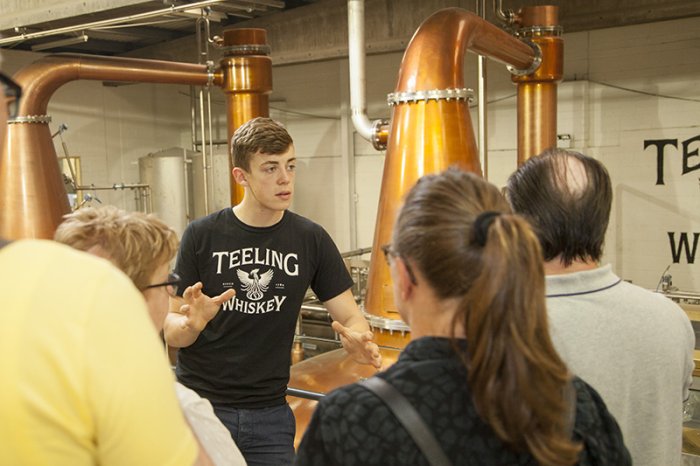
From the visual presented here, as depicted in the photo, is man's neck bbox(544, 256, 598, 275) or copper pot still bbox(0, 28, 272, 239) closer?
man's neck bbox(544, 256, 598, 275)

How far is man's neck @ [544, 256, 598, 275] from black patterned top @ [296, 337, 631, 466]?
1.34 ft

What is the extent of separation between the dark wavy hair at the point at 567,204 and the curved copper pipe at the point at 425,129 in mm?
1439

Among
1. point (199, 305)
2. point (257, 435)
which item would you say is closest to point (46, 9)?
point (199, 305)

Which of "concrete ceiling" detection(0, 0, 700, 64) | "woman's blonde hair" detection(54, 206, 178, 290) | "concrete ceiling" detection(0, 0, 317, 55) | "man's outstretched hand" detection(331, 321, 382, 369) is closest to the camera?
Result: "woman's blonde hair" detection(54, 206, 178, 290)

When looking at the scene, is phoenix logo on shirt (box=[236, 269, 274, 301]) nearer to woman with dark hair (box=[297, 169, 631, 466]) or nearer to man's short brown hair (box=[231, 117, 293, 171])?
man's short brown hair (box=[231, 117, 293, 171])

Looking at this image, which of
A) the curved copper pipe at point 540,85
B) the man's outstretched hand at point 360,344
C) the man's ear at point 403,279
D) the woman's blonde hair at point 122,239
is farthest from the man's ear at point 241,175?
the curved copper pipe at point 540,85

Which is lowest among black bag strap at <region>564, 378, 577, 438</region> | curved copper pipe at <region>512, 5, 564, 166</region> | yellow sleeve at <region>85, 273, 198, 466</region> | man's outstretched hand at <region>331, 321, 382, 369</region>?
man's outstretched hand at <region>331, 321, 382, 369</region>

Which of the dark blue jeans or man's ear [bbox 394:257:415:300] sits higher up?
man's ear [bbox 394:257:415:300]

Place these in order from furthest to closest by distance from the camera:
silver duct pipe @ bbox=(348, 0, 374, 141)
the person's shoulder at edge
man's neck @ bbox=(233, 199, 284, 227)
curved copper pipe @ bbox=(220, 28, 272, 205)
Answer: curved copper pipe @ bbox=(220, 28, 272, 205), silver duct pipe @ bbox=(348, 0, 374, 141), man's neck @ bbox=(233, 199, 284, 227), the person's shoulder at edge

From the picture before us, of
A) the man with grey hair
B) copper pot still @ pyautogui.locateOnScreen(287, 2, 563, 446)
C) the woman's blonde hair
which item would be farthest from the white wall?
the woman's blonde hair

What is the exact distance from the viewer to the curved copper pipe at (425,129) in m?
2.79

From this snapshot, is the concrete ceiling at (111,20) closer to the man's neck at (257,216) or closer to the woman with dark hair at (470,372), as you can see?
the man's neck at (257,216)

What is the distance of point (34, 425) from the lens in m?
0.66

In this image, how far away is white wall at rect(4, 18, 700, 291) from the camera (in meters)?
5.25
